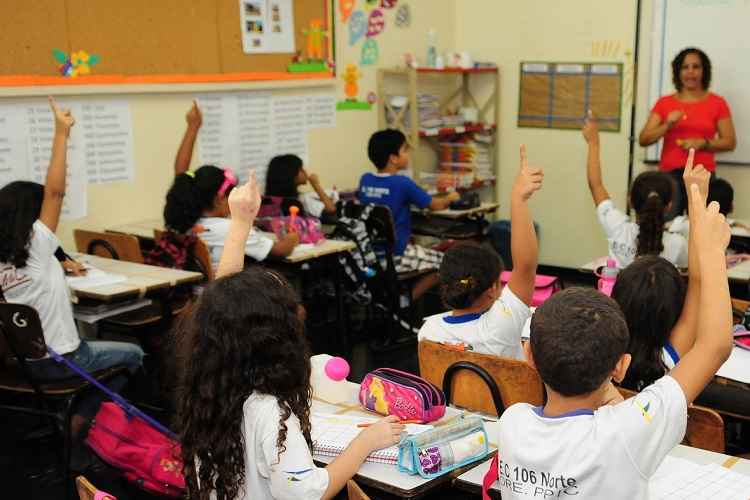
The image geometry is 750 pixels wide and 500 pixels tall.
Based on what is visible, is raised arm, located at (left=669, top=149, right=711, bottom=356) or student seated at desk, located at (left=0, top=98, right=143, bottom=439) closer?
raised arm, located at (left=669, top=149, right=711, bottom=356)

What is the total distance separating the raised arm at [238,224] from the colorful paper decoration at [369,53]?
3954mm

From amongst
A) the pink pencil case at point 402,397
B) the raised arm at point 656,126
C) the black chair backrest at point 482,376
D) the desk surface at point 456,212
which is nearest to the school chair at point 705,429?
the black chair backrest at point 482,376

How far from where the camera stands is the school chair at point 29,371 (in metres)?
3.04

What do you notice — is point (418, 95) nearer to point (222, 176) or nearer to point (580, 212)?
point (580, 212)

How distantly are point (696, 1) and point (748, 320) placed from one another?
342cm

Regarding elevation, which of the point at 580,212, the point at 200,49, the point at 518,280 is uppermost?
the point at 200,49

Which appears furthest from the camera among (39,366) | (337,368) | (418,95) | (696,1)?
(418,95)

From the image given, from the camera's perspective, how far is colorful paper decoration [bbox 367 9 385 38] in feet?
19.9

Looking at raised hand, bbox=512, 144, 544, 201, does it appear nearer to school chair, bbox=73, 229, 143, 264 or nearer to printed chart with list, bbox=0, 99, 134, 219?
school chair, bbox=73, 229, 143, 264

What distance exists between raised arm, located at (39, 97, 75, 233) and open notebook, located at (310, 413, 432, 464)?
183 centimetres

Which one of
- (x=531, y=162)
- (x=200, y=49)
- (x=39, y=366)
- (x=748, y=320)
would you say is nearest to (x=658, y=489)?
(x=748, y=320)

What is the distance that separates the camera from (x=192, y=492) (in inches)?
72.2

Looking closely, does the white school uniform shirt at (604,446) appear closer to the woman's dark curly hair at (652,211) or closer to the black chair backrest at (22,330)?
the black chair backrest at (22,330)

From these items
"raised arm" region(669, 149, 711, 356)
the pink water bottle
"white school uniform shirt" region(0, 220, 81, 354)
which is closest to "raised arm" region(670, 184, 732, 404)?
"raised arm" region(669, 149, 711, 356)
